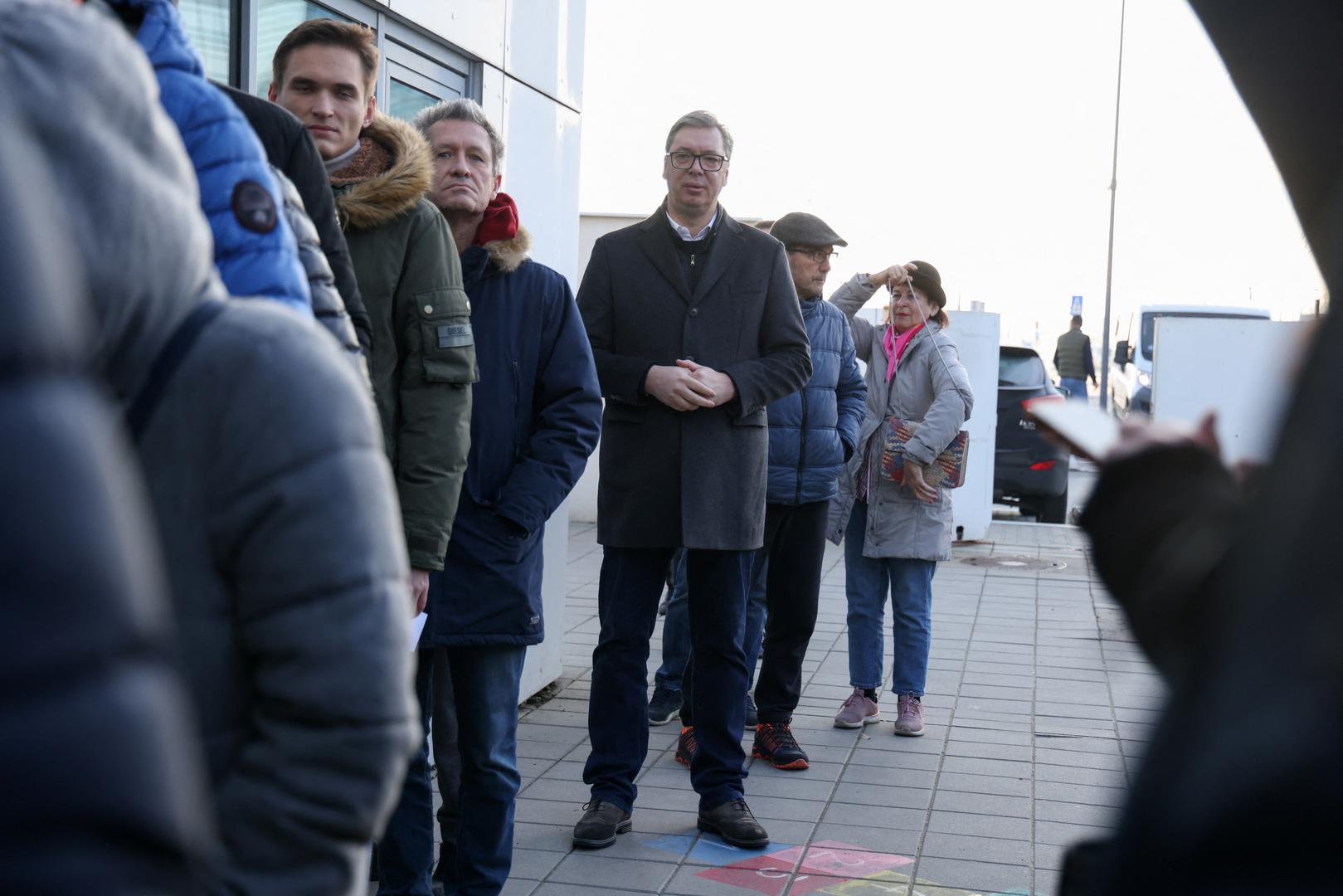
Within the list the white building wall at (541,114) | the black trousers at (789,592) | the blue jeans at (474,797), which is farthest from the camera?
the white building wall at (541,114)

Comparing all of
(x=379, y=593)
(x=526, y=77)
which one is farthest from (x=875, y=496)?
(x=379, y=593)

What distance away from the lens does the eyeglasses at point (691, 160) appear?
4957 millimetres

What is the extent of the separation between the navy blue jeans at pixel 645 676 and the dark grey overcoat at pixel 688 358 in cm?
13

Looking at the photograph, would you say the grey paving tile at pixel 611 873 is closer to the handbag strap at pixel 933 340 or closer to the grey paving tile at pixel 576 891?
the grey paving tile at pixel 576 891

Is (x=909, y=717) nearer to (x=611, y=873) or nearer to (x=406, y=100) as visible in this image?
(x=611, y=873)

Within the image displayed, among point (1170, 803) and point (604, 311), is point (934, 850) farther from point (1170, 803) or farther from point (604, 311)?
point (1170, 803)

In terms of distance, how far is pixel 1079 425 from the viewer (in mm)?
1242

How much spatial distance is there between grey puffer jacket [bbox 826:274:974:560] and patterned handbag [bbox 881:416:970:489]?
0.04m

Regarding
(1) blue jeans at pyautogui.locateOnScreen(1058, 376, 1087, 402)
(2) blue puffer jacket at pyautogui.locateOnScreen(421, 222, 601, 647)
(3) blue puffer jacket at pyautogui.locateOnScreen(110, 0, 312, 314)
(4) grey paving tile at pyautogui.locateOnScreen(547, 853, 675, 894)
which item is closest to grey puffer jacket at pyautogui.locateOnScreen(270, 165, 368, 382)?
(3) blue puffer jacket at pyautogui.locateOnScreen(110, 0, 312, 314)

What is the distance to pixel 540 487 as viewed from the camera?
384 cm

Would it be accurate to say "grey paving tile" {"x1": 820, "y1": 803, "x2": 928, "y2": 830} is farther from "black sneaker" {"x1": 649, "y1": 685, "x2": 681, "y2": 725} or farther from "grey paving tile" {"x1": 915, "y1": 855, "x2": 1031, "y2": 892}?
"black sneaker" {"x1": 649, "y1": 685, "x2": 681, "y2": 725}

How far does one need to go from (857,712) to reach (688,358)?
219cm

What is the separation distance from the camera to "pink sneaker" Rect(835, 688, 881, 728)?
634cm

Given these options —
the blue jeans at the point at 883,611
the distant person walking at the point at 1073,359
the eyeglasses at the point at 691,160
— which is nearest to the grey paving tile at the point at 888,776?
the blue jeans at the point at 883,611
